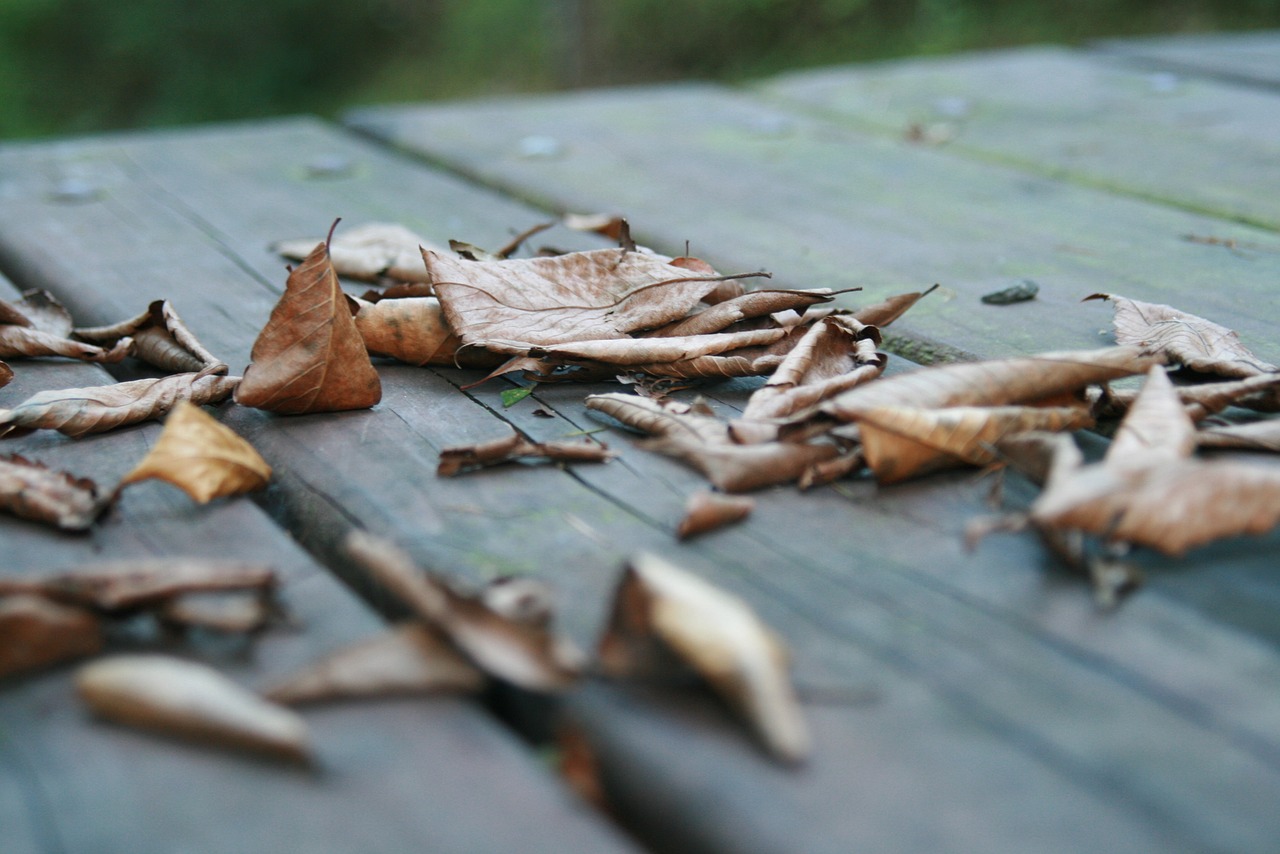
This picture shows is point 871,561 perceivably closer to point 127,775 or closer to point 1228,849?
point 1228,849

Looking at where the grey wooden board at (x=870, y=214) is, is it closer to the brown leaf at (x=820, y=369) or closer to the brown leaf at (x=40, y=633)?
the brown leaf at (x=820, y=369)

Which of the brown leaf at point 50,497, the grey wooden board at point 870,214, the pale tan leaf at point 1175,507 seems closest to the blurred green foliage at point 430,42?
the grey wooden board at point 870,214

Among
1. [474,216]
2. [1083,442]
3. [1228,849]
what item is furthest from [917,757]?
[474,216]

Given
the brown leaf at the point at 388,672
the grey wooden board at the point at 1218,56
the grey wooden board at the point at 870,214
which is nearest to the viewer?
the brown leaf at the point at 388,672

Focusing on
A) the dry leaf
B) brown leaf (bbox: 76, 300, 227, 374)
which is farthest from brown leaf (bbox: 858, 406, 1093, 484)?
the dry leaf

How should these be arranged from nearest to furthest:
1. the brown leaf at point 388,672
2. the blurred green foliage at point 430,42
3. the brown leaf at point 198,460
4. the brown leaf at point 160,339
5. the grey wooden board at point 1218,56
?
1. the brown leaf at point 388,672
2. the brown leaf at point 198,460
3. the brown leaf at point 160,339
4. the grey wooden board at point 1218,56
5. the blurred green foliage at point 430,42

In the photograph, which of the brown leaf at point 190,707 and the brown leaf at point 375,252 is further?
the brown leaf at point 375,252
